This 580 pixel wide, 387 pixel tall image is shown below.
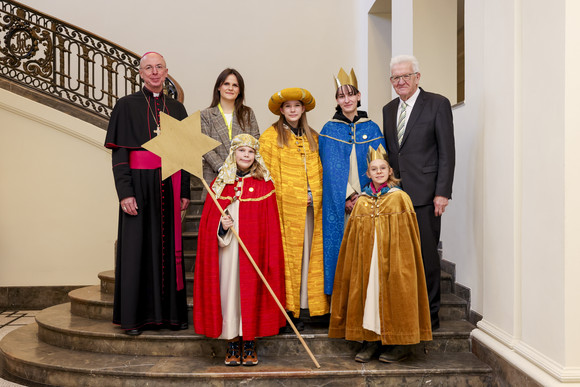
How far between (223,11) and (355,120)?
5.38 m

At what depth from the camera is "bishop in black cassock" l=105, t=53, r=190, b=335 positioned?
145 inches

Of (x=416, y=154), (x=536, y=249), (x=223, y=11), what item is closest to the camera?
(x=536, y=249)

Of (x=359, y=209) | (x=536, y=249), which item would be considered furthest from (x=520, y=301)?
(x=359, y=209)

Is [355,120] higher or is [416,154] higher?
[355,120]

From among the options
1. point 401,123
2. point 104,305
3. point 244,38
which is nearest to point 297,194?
point 401,123

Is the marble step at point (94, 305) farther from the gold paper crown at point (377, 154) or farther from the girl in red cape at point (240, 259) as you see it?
the gold paper crown at point (377, 154)

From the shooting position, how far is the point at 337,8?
8.33 meters

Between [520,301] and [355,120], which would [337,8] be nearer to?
[355,120]

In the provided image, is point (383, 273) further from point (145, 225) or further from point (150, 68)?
point (150, 68)

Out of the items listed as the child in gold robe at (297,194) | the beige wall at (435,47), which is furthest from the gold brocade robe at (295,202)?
the beige wall at (435,47)

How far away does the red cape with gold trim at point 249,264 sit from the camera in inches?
129

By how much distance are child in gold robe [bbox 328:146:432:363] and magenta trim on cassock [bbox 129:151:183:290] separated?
3.96 ft

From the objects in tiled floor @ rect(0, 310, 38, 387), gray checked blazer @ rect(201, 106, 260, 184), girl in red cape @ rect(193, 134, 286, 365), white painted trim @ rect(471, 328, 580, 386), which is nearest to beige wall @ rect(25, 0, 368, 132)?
tiled floor @ rect(0, 310, 38, 387)

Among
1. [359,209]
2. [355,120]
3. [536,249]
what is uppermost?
[355,120]
